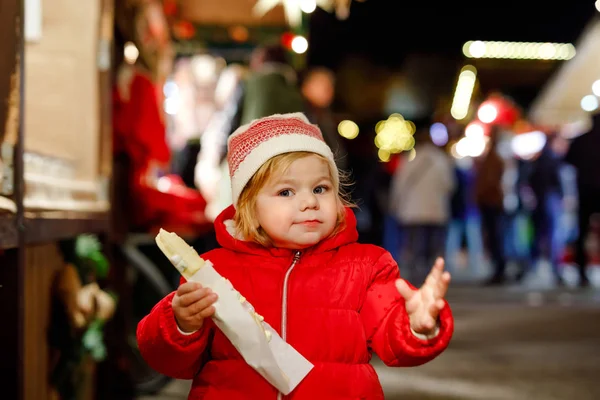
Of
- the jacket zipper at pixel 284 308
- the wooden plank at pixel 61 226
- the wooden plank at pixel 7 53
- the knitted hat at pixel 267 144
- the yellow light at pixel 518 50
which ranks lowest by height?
the jacket zipper at pixel 284 308

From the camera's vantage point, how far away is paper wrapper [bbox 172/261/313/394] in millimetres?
1792

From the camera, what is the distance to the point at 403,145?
80.5 ft

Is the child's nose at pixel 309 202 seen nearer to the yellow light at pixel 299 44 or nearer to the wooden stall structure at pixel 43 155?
the wooden stall structure at pixel 43 155

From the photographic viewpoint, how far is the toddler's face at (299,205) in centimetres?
198

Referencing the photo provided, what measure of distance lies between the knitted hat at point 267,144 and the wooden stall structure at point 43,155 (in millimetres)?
683

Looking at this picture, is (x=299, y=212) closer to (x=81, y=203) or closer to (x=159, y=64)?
(x=81, y=203)

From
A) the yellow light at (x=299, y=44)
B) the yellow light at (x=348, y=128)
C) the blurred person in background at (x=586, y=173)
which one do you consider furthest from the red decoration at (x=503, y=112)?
the yellow light at (x=348, y=128)

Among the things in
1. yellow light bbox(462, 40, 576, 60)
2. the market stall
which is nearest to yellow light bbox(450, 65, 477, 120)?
yellow light bbox(462, 40, 576, 60)

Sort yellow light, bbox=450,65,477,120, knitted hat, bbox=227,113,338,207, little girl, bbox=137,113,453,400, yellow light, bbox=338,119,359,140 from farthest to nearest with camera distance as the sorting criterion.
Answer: yellow light, bbox=338,119,359,140
yellow light, bbox=450,65,477,120
knitted hat, bbox=227,113,338,207
little girl, bbox=137,113,453,400

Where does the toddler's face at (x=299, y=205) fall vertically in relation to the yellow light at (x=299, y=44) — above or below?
below

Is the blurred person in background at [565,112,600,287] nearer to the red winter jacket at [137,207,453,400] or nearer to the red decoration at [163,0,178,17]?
the red decoration at [163,0,178,17]

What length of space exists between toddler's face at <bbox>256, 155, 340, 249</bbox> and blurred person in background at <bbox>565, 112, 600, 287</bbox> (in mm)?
7762

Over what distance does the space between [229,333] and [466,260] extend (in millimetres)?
12439

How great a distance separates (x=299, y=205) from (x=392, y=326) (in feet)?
1.35
